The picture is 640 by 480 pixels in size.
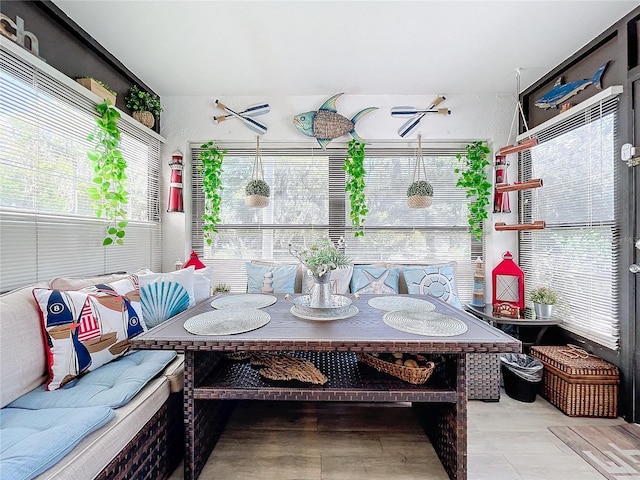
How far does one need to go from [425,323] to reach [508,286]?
1.68 metres

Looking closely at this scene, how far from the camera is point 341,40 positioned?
215 cm

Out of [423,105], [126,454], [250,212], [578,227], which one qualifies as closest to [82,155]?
[250,212]

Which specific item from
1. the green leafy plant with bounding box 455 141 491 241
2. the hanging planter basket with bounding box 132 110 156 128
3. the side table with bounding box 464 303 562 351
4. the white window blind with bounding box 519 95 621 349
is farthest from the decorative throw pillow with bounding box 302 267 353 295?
the hanging planter basket with bounding box 132 110 156 128

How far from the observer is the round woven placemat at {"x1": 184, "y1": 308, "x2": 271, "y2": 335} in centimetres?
140

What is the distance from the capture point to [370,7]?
6.03 ft

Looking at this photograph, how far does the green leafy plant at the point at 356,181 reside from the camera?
3.02 m

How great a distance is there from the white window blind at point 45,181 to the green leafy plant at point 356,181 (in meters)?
2.07

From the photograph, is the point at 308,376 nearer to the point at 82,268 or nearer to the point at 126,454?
the point at 126,454

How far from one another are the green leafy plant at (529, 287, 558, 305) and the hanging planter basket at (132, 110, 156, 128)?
3.79m

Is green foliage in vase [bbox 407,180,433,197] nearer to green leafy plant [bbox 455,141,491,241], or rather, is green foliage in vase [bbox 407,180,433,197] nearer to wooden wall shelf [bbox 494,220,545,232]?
green leafy plant [bbox 455,141,491,241]

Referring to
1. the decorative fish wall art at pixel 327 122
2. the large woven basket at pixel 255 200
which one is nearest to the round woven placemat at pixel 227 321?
the large woven basket at pixel 255 200

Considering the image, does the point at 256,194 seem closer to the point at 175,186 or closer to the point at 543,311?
the point at 175,186

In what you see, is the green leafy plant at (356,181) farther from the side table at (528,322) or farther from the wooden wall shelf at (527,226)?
the side table at (528,322)

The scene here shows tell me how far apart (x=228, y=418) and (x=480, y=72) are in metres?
3.39
